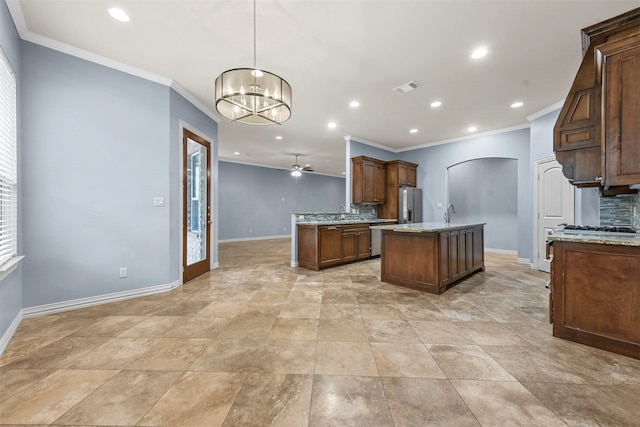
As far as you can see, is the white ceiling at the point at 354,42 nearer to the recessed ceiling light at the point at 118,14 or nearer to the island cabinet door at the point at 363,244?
the recessed ceiling light at the point at 118,14

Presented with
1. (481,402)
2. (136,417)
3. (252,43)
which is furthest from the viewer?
(252,43)

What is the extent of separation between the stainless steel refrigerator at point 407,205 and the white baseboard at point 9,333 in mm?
6409

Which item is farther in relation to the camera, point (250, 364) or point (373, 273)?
point (373, 273)

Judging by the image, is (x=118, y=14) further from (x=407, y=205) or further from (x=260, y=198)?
(x=260, y=198)

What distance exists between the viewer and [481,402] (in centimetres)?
148

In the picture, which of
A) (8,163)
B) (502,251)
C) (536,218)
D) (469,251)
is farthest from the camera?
(502,251)

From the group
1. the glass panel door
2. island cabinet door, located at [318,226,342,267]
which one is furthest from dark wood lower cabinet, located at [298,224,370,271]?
the glass panel door

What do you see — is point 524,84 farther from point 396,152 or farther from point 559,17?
point 396,152

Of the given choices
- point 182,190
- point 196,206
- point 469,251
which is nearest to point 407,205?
point 469,251

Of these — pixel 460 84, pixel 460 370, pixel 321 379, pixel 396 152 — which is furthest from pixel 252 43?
pixel 396 152

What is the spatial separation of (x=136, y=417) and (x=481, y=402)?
1.93 meters

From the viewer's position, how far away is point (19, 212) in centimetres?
255

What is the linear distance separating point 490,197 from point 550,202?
9.20ft

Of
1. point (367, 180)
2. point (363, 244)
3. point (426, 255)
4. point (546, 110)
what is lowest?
point (363, 244)
